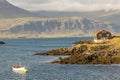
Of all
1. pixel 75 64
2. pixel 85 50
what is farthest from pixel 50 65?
pixel 85 50

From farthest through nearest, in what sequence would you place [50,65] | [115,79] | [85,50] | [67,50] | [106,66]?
[67,50], [85,50], [50,65], [106,66], [115,79]

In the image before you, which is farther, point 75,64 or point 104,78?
point 75,64

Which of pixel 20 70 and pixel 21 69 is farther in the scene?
pixel 20 70

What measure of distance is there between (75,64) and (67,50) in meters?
46.3

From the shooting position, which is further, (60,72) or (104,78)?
(60,72)

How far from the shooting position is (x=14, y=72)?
116812 mm

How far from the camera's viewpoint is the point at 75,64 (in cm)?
→ 13100

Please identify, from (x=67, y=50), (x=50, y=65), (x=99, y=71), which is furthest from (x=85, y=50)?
(x=99, y=71)

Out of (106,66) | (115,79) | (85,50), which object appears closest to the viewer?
(115,79)

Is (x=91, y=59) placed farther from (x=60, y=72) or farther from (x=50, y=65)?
(x=60, y=72)

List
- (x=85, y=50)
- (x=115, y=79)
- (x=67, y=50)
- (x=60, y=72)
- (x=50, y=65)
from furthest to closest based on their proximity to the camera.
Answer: (x=67, y=50)
(x=85, y=50)
(x=50, y=65)
(x=60, y=72)
(x=115, y=79)

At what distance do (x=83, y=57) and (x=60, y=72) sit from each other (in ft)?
70.9

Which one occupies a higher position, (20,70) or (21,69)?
(21,69)

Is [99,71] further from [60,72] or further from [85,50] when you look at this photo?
[85,50]
